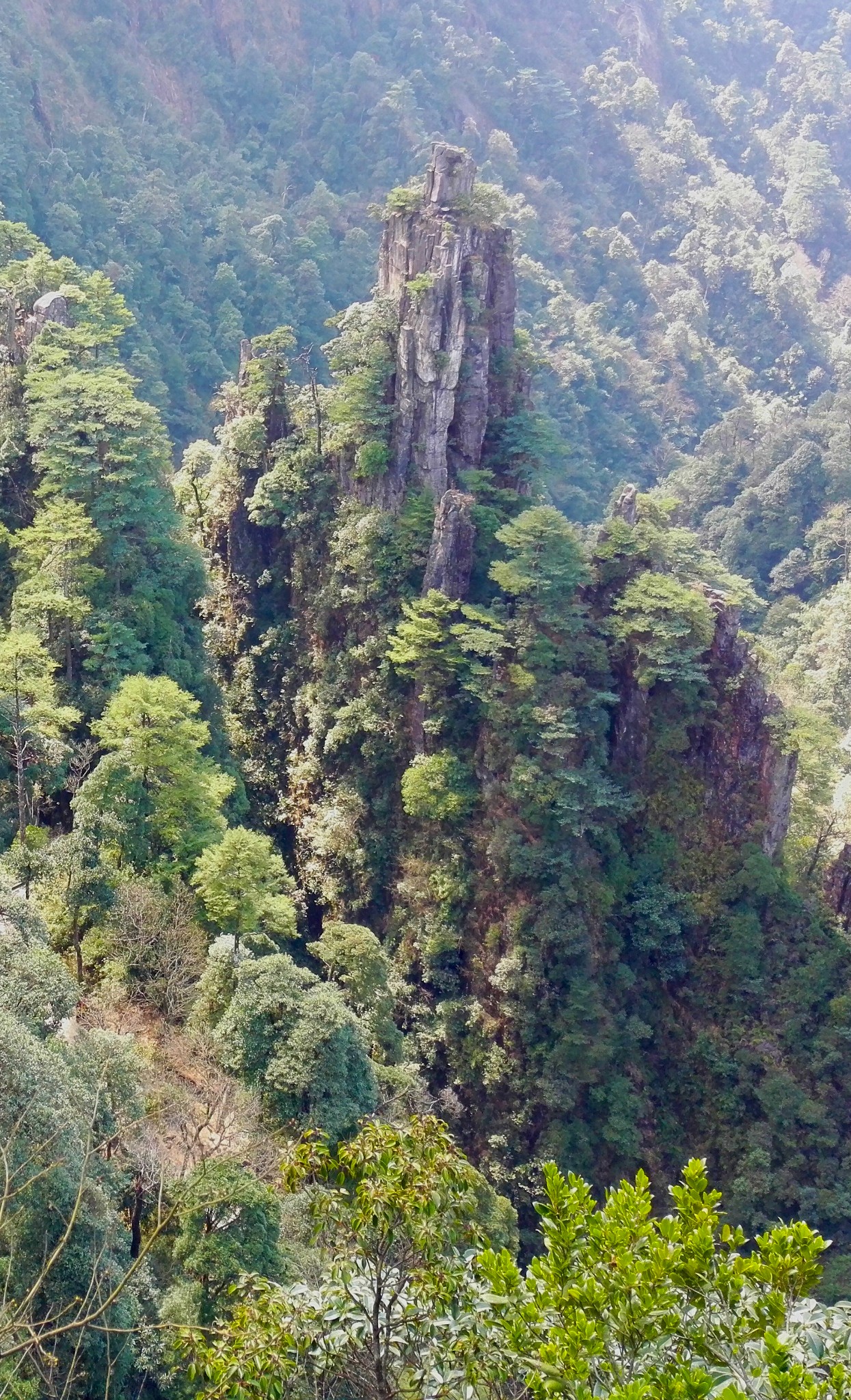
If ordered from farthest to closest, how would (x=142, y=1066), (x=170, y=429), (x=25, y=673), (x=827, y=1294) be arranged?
1. (x=170, y=429)
2. (x=25, y=673)
3. (x=827, y=1294)
4. (x=142, y=1066)

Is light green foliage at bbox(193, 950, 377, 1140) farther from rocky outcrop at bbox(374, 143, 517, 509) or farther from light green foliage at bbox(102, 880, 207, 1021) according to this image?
rocky outcrop at bbox(374, 143, 517, 509)

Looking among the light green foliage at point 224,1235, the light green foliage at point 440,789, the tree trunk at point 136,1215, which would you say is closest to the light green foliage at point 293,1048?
the tree trunk at point 136,1215

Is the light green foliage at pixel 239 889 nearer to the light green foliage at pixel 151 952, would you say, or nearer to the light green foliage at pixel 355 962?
the light green foliage at pixel 151 952

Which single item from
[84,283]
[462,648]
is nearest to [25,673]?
[462,648]

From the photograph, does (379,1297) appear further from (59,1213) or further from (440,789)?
(440,789)

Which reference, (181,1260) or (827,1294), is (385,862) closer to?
(827,1294)
